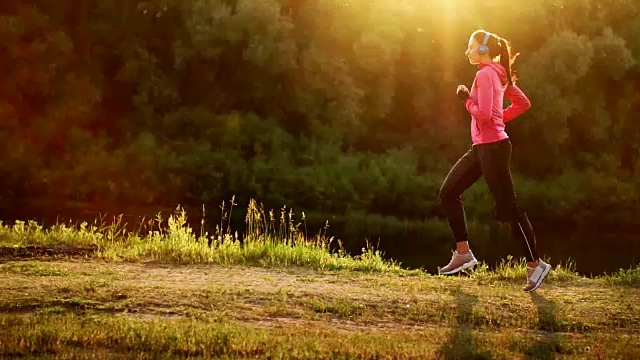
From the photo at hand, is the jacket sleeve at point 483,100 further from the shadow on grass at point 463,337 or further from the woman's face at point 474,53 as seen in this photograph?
the shadow on grass at point 463,337

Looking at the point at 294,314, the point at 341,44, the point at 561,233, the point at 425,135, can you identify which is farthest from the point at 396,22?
the point at 294,314

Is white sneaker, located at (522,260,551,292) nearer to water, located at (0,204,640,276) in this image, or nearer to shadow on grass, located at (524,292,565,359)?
shadow on grass, located at (524,292,565,359)

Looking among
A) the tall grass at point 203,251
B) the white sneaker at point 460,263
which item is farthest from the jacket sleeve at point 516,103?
the tall grass at point 203,251

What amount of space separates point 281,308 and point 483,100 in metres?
2.90

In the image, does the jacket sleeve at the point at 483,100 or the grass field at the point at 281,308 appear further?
the jacket sleeve at the point at 483,100

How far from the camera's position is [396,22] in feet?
88.8

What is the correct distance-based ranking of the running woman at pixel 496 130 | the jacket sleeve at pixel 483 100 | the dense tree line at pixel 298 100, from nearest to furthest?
the jacket sleeve at pixel 483 100, the running woman at pixel 496 130, the dense tree line at pixel 298 100

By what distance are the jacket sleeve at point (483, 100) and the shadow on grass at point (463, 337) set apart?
1791 mm

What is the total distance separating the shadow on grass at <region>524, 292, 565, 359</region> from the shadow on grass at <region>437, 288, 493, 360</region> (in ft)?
1.28

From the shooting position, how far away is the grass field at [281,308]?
5.57 meters

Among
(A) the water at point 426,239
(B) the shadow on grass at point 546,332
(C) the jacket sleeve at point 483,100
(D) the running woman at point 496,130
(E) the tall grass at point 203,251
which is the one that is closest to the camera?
(B) the shadow on grass at point 546,332

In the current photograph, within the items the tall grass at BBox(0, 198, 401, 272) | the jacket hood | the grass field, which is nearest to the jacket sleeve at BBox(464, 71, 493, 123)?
the jacket hood

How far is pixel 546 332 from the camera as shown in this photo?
661 centimetres

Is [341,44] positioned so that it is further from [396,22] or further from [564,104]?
[564,104]
